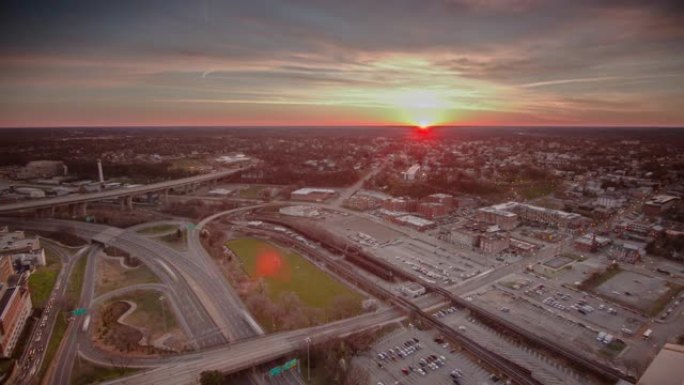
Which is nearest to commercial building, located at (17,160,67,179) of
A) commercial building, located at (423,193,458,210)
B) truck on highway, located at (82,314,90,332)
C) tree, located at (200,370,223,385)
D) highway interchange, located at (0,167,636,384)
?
highway interchange, located at (0,167,636,384)

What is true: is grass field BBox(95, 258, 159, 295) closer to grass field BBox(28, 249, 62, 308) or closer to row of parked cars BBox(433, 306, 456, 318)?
grass field BBox(28, 249, 62, 308)

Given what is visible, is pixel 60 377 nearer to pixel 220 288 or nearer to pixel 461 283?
pixel 220 288

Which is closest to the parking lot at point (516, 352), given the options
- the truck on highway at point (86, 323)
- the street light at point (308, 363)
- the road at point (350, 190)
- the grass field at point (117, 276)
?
the street light at point (308, 363)

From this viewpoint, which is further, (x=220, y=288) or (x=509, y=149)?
(x=509, y=149)

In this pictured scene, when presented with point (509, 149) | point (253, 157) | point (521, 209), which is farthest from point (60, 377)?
point (509, 149)

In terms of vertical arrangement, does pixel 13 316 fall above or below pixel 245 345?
above

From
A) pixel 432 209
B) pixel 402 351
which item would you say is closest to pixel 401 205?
pixel 432 209
